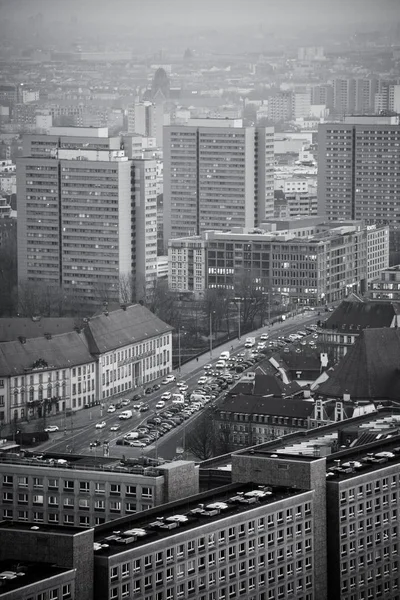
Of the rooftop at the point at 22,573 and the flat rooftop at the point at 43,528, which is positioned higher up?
the flat rooftop at the point at 43,528

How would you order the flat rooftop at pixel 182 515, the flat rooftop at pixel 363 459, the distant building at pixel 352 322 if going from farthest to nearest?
1. the distant building at pixel 352 322
2. the flat rooftop at pixel 363 459
3. the flat rooftop at pixel 182 515

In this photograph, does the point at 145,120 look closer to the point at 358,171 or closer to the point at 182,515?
the point at 358,171

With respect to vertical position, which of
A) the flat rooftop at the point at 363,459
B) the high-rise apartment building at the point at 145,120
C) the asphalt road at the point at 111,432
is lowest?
the asphalt road at the point at 111,432

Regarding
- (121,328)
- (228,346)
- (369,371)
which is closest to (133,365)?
(121,328)

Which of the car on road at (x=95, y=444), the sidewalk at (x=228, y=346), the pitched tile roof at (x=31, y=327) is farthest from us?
the sidewalk at (x=228, y=346)

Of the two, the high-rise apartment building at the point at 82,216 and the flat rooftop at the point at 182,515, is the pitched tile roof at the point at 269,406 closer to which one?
the flat rooftop at the point at 182,515

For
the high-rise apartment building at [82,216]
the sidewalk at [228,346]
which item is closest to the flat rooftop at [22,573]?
the sidewalk at [228,346]
